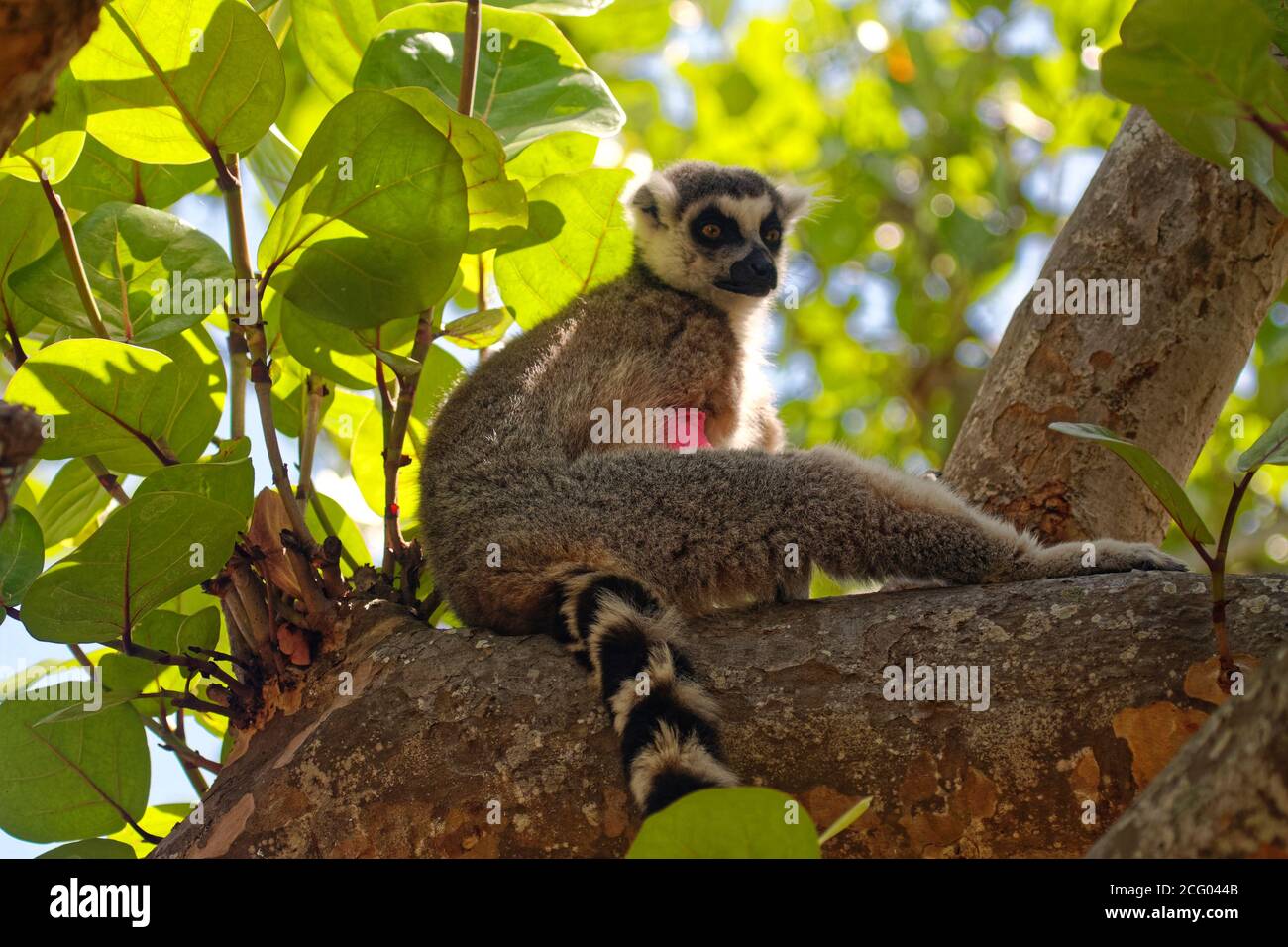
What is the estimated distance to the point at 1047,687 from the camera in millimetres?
3256

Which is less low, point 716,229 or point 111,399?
point 716,229

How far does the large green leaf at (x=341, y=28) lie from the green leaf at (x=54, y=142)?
3.73 ft

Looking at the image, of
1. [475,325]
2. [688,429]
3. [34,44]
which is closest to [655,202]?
[688,429]

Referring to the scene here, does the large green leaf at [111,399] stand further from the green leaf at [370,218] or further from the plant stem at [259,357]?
the green leaf at [370,218]

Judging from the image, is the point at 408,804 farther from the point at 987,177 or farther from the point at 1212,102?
the point at 987,177

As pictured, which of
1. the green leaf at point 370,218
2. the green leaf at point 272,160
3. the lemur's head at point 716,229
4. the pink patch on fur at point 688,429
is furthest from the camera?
the lemur's head at point 716,229

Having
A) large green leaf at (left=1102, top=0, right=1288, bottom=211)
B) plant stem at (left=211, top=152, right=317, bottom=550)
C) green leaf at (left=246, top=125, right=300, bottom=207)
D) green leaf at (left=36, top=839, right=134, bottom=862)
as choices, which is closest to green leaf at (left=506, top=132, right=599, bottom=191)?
green leaf at (left=246, top=125, right=300, bottom=207)

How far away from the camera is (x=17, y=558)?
12.8 feet

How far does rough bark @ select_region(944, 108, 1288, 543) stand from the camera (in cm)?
494

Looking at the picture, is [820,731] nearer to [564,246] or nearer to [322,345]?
[322,345]

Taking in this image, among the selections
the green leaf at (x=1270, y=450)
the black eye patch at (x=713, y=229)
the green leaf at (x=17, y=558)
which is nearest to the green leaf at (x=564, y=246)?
the black eye patch at (x=713, y=229)

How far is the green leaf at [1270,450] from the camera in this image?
2.88m

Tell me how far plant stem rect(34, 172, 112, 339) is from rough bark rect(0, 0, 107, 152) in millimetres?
1539

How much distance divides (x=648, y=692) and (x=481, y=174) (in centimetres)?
192
